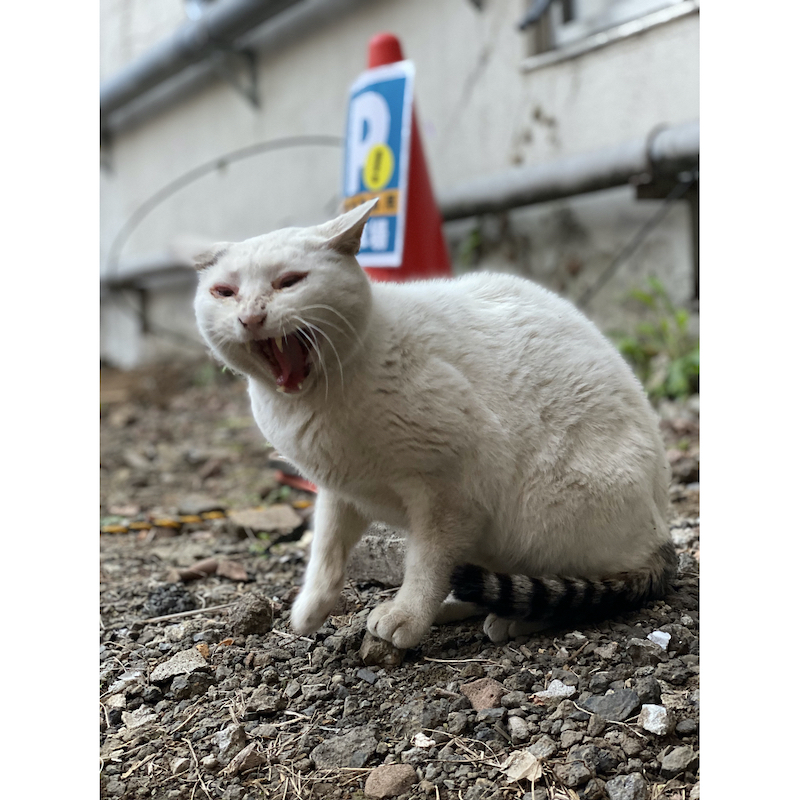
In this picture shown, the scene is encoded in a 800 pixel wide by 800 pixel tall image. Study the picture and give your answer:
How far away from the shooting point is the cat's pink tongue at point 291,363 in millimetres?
1408

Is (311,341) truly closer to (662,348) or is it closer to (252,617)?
(252,617)

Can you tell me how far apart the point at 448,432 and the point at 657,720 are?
0.63 m

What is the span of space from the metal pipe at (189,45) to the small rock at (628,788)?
9.38 feet

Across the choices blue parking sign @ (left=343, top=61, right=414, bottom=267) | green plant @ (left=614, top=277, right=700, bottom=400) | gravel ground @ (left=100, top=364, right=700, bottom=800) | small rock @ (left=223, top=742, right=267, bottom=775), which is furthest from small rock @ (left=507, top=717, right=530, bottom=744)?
green plant @ (left=614, top=277, right=700, bottom=400)

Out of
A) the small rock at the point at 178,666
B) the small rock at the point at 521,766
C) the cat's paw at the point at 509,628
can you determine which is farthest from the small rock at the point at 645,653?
the small rock at the point at 178,666

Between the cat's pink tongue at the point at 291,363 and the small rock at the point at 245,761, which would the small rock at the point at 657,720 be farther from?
the cat's pink tongue at the point at 291,363

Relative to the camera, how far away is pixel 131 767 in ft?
4.31

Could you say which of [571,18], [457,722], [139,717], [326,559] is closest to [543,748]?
[457,722]

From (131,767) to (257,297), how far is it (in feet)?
2.72

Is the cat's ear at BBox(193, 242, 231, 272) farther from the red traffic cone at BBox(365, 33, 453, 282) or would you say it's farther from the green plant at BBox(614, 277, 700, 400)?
the green plant at BBox(614, 277, 700, 400)

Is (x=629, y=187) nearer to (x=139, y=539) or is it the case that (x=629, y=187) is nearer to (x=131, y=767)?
(x=139, y=539)

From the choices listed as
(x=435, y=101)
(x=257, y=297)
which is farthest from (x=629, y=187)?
(x=257, y=297)
